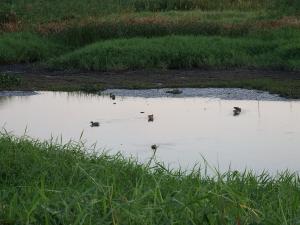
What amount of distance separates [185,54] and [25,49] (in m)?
4.87

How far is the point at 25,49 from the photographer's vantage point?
20.0 metres

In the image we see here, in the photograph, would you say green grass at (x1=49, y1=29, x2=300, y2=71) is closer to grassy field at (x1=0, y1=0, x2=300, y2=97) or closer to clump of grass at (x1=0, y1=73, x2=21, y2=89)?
grassy field at (x1=0, y1=0, x2=300, y2=97)

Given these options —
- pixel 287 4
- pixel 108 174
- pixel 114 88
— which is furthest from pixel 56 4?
pixel 108 174

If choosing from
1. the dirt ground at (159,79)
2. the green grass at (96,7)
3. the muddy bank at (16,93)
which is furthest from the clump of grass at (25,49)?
the muddy bank at (16,93)

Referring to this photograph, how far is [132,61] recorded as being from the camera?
1781 cm

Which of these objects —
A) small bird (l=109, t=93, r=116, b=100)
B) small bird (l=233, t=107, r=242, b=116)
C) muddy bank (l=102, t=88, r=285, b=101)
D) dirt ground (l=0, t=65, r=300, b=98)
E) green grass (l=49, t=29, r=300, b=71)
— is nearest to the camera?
small bird (l=233, t=107, r=242, b=116)

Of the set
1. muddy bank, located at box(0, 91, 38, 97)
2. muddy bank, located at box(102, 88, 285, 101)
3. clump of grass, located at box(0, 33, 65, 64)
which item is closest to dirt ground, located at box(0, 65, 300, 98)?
muddy bank, located at box(102, 88, 285, 101)

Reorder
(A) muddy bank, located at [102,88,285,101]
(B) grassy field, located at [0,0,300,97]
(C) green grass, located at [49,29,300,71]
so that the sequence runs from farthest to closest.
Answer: (C) green grass, located at [49,29,300,71] < (B) grassy field, located at [0,0,300,97] < (A) muddy bank, located at [102,88,285,101]

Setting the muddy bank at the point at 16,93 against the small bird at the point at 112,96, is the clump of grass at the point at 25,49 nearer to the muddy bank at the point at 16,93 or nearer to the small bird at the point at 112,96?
the muddy bank at the point at 16,93

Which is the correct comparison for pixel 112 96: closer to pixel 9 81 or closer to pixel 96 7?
pixel 9 81

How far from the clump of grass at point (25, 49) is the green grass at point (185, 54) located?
170cm

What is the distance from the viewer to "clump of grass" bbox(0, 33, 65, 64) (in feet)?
64.4

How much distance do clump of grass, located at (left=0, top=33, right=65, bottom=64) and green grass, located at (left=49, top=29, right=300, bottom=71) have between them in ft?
5.57

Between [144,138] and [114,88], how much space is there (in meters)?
5.68
